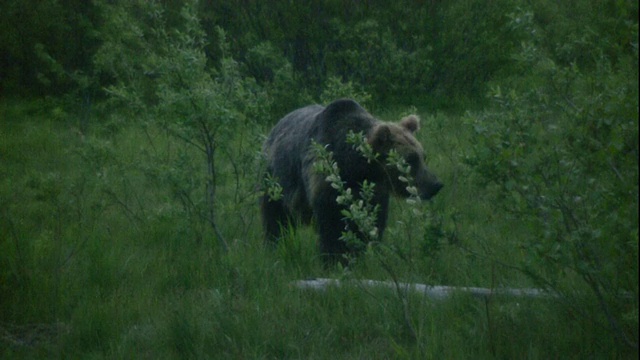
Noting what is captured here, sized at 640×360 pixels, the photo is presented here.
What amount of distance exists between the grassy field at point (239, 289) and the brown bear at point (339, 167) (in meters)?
0.22

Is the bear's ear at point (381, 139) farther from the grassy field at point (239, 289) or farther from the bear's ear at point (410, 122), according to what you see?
the grassy field at point (239, 289)

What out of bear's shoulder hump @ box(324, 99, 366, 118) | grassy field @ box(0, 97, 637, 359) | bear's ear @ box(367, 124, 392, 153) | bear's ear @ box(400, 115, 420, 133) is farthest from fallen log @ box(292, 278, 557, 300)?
bear's ear @ box(400, 115, 420, 133)

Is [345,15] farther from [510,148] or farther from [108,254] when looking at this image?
[510,148]

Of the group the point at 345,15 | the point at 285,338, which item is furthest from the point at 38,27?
the point at 285,338

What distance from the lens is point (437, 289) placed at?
525cm

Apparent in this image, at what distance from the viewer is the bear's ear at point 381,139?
648 cm

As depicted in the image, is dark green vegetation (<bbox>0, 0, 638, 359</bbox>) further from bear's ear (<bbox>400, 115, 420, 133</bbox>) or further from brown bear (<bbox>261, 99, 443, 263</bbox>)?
bear's ear (<bbox>400, 115, 420, 133</bbox>)

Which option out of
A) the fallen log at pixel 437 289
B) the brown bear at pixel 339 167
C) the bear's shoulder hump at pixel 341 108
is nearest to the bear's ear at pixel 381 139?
the brown bear at pixel 339 167

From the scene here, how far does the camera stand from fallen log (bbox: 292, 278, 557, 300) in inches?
196

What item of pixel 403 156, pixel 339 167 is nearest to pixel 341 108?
pixel 339 167

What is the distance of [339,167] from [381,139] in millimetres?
434

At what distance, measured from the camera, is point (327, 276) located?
6113 mm

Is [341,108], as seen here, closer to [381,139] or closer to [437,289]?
[381,139]

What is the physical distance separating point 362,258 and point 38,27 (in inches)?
393
